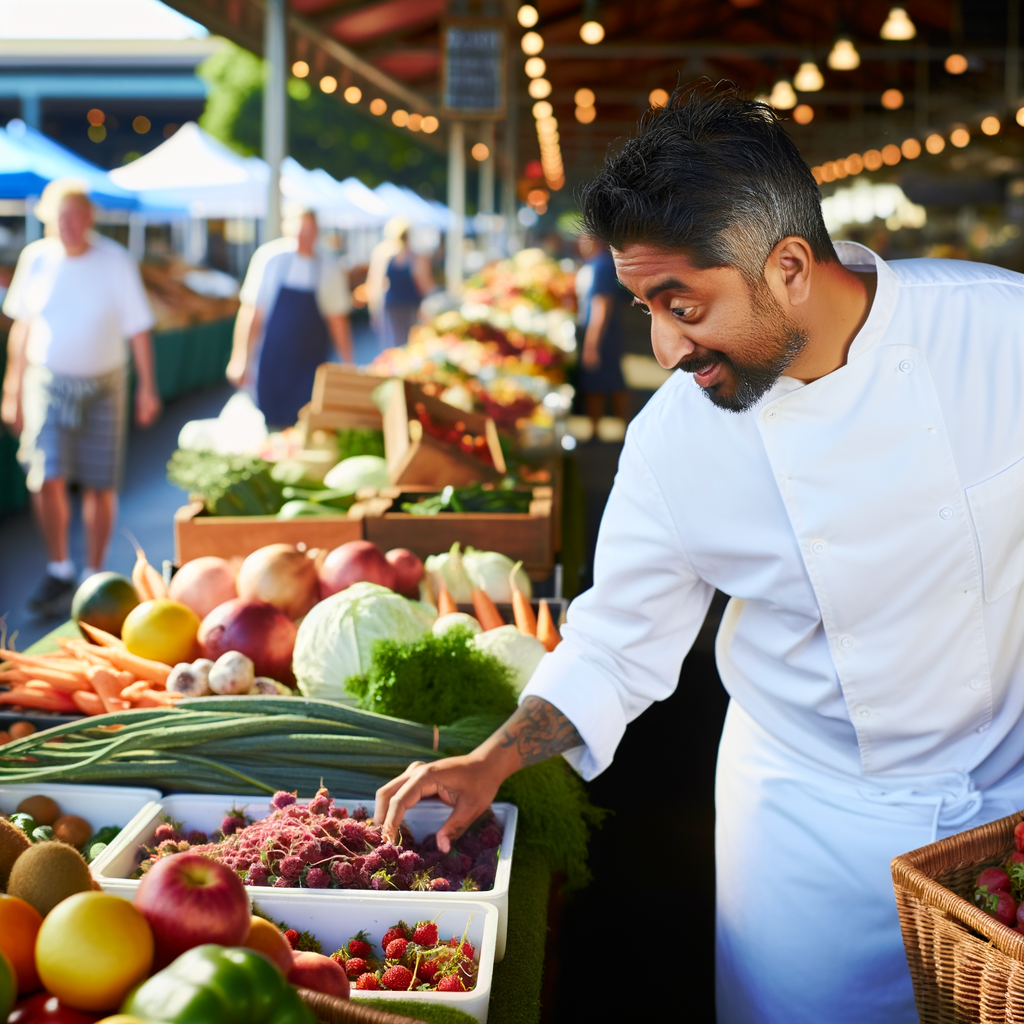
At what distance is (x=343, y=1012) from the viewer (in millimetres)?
1020

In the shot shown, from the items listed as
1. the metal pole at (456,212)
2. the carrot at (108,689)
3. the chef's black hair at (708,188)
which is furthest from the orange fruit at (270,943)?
the metal pole at (456,212)

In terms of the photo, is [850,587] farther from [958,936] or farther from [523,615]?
[523,615]

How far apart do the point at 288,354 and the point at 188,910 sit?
16.8 ft

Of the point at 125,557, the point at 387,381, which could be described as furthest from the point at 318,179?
the point at 387,381

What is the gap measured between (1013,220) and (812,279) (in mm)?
22034

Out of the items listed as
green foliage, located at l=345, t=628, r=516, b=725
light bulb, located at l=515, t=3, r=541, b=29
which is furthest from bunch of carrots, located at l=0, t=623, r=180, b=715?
light bulb, located at l=515, t=3, r=541, b=29

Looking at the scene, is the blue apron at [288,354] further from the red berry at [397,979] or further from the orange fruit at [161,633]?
the red berry at [397,979]

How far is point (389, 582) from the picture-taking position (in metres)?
2.59

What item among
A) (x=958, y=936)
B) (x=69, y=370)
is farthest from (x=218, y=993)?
(x=69, y=370)

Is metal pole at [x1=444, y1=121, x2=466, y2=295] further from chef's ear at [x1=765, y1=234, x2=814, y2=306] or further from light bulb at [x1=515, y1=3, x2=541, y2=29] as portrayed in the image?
chef's ear at [x1=765, y1=234, x2=814, y2=306]

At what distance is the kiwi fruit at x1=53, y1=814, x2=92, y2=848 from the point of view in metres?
1.77

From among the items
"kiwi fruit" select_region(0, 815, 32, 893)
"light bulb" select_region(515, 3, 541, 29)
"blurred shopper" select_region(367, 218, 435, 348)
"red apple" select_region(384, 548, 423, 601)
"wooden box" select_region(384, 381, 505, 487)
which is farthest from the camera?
"blurred shopper" select_region(367, 218, 435, 348)

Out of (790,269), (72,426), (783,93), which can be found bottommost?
(72,426)

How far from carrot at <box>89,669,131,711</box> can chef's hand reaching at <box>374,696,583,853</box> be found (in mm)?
792
